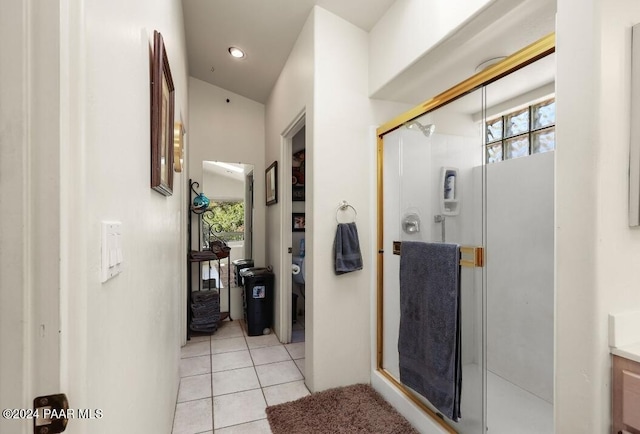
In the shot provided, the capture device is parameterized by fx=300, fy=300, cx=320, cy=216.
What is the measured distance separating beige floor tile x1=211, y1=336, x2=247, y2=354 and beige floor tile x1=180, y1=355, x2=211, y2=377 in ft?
0.55

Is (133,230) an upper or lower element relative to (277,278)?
upper

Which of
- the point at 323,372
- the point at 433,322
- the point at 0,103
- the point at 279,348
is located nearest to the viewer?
the point at 0,103

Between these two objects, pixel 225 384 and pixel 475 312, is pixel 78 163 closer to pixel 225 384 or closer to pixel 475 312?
pixel 475 312

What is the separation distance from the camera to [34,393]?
46 cm

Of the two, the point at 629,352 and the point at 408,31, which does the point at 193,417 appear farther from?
the point at 408,31

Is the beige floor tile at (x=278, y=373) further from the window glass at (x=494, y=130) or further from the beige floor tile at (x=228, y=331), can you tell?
the window glass at (x=494, y=130)

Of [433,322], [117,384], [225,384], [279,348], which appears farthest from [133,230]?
[279,348]

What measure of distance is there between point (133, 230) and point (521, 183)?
8.24ft

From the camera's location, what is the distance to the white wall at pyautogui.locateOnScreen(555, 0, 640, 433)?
900 millimetres

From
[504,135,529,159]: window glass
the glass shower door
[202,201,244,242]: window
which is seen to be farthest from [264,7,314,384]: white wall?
[504,135,529,159]: window glass

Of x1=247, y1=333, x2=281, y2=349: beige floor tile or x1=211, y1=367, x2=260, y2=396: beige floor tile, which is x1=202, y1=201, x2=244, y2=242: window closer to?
x1=247, y1=333, x2=281, y2=349: beige floor tile

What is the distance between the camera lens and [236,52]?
3.04m

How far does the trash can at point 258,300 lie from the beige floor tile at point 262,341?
0.06 meters

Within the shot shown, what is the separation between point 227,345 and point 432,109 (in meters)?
2.88
